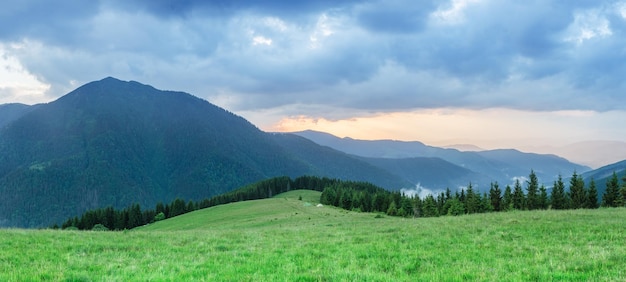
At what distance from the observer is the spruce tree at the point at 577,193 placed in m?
86.6

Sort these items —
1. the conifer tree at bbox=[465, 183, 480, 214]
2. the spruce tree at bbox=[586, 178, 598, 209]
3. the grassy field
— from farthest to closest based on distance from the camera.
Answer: the conifer tree at bbox=[465, 183, 480, 214]
the spruce tree at bbox=[586, 178, 598, 209]
the grassy field

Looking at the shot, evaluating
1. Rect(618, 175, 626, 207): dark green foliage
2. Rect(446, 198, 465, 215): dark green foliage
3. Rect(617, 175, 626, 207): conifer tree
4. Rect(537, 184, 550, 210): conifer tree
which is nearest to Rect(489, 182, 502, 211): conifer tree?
Rect(537, 184, 550, 210): conifer tree

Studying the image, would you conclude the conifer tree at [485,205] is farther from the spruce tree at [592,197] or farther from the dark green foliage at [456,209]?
the spruce tree at [592,197]

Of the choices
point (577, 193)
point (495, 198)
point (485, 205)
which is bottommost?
point (485, 205)

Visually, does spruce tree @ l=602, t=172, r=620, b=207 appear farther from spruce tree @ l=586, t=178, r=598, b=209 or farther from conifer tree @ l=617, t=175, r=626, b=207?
conifer tree @ l=617, t=175, r=626, b=207

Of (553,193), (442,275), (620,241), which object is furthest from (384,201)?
(442,275)

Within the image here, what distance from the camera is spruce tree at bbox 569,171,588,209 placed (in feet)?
284

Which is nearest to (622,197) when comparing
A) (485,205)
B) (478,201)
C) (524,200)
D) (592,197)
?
(592,197)

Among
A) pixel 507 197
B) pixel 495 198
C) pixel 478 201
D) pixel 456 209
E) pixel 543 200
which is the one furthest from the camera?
pixel 507 197

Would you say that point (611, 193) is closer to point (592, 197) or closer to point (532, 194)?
point (592, 197)

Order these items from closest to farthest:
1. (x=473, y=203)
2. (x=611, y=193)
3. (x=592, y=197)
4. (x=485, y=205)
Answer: (x=611, y=193)
(x=592, y=197)
(x=485, y=205)
(x=473, y=203)

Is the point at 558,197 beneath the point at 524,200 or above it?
above

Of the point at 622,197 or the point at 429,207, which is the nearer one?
the point at 622,197

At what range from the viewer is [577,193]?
8819 centimetres
